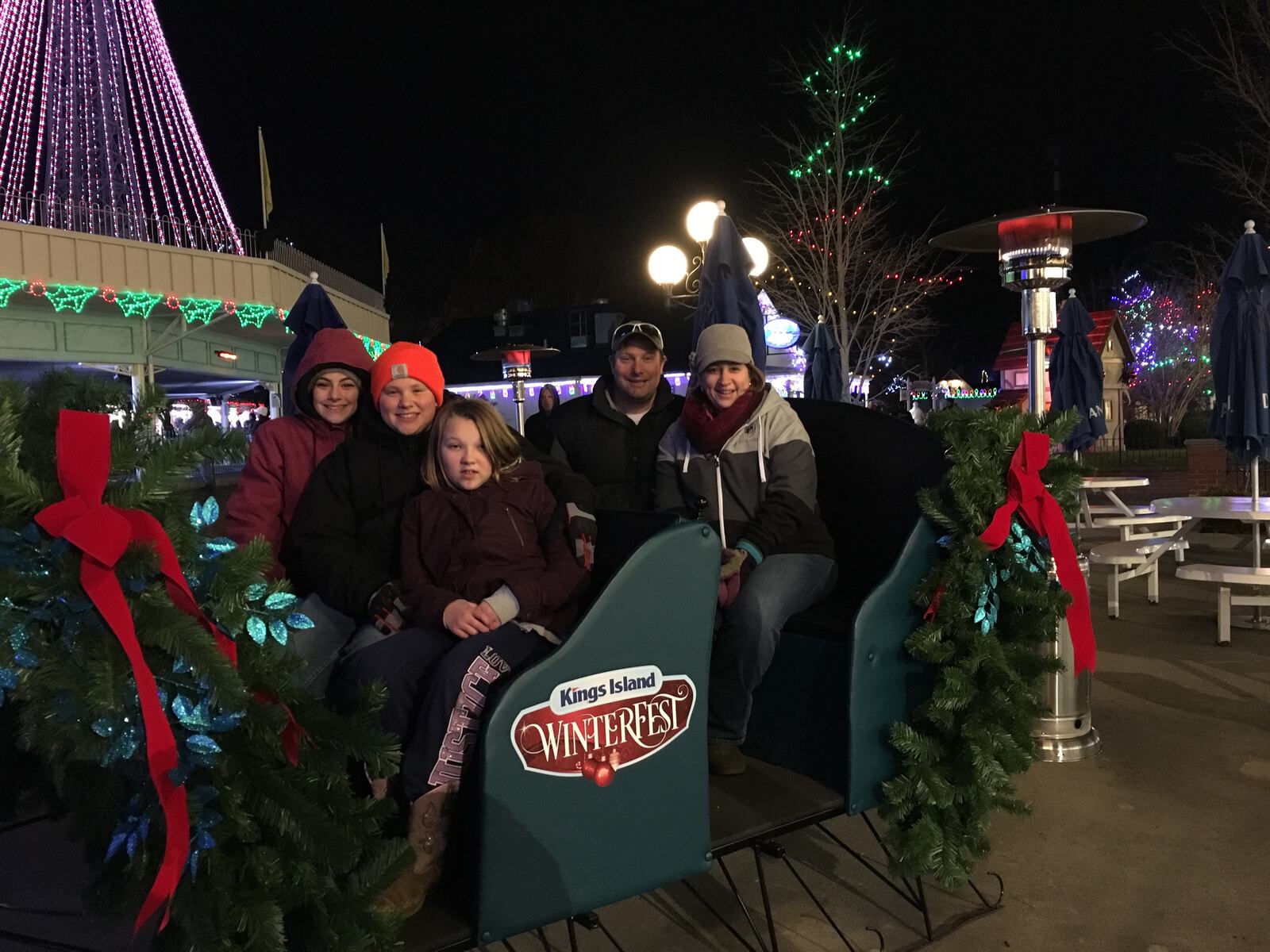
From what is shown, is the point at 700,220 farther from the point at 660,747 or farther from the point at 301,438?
the point at 660,747

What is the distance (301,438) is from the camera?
3.44 meters

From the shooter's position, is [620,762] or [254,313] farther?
[254,313]

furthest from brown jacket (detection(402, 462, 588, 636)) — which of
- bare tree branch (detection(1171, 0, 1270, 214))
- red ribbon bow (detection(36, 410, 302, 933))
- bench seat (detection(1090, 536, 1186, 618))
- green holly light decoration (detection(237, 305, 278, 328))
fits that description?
green holly light decoration (detection(237, 305, 278, 328))

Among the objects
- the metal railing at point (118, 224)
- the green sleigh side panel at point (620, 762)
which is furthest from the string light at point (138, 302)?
the green sleigh side panel at point (620, 762)

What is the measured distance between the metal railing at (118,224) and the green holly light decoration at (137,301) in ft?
4.15

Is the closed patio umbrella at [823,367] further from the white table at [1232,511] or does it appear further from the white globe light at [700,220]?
the white table at [1232,511]

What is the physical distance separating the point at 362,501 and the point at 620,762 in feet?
4.34

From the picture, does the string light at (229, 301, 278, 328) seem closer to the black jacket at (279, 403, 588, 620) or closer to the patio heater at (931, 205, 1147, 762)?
the patio heater at (931, 205, 1147, 762)

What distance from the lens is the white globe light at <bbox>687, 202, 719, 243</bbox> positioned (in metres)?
8.44

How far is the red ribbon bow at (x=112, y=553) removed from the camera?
1.65 metres

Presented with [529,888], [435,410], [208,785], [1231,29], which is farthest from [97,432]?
[1231,29]

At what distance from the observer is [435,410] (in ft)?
11.0

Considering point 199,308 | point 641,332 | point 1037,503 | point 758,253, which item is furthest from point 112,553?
point 199,308

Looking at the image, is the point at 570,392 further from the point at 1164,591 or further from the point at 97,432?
the point at 97,432
